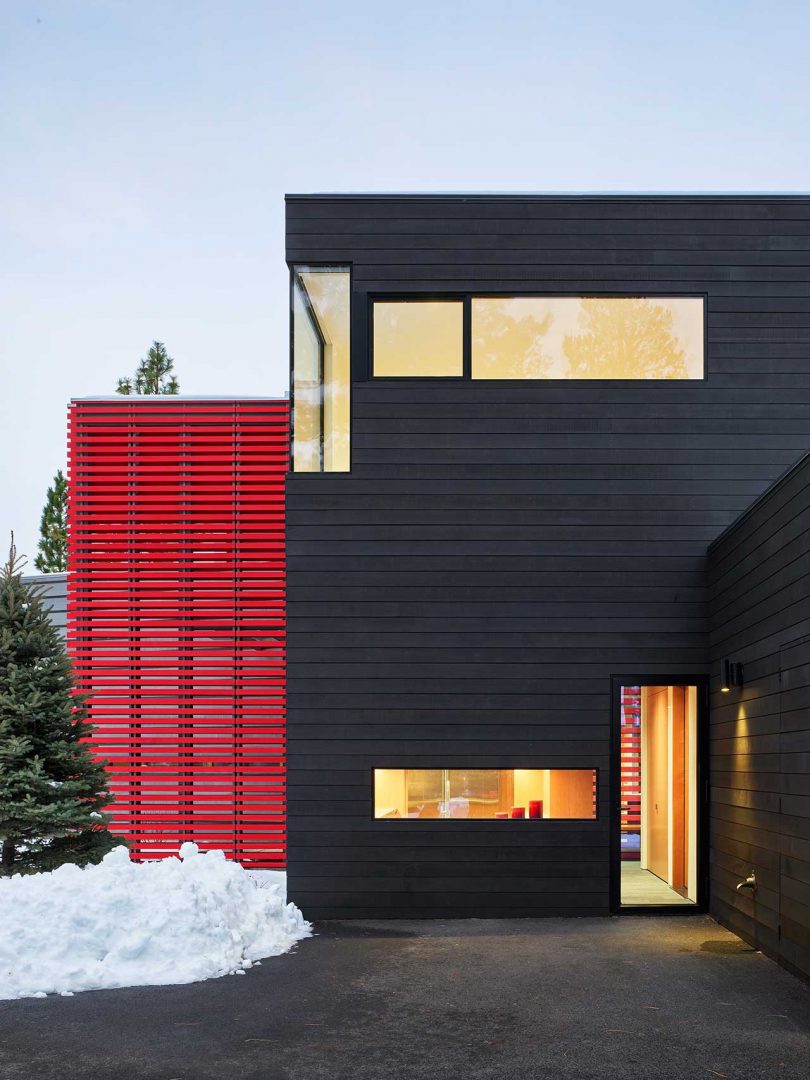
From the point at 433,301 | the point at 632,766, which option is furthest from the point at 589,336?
the point at 632,766

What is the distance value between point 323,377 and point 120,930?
4.53 meters

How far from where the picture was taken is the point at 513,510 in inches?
329

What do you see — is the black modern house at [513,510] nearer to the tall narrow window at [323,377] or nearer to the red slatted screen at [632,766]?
the tall narrow window at [323,377]

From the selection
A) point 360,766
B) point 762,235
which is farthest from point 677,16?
point 360,766

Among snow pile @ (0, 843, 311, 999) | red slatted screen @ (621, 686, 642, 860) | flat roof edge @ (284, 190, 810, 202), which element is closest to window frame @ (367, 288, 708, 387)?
flat roof edge @ (284, 190, 810, 202)

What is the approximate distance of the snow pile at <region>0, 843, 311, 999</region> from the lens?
5.82 meters

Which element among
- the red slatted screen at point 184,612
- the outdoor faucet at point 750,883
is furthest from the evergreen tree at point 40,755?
the outdoor faucet at point 750,883

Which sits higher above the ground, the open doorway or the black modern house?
the black modern house

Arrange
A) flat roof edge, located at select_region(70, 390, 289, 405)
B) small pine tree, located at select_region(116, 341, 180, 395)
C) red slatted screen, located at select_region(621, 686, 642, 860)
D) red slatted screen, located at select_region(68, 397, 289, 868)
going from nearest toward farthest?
red slatted screen, located at select_region(68, 397, 289, 868) < flat roof edge, located at select_region(70, 390, 289, 405) < red slatted screen, located at select_region(621, 686, 642, 860) < small pine tree, located at select_region(116, 341, 180, 395)

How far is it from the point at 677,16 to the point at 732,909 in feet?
70.1

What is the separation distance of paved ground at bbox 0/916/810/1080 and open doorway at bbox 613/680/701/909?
4.28 ft

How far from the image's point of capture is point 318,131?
3061cm

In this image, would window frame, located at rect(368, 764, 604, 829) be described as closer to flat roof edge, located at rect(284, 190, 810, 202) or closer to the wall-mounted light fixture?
the wall-mounted light fixture

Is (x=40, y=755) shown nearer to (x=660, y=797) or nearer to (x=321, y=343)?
(x=321, y=343)
